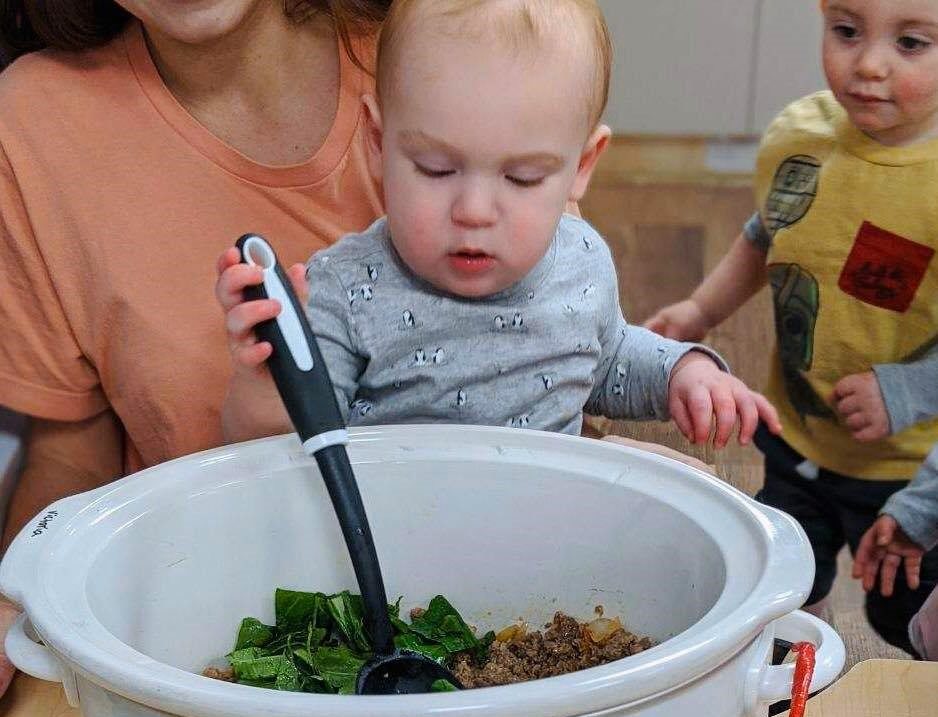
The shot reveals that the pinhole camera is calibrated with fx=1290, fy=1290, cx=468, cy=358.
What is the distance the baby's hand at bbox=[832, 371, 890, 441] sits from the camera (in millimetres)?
1271

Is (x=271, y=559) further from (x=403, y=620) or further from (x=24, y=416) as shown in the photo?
(x=24, y=416)

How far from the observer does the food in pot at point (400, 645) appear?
0.70 m

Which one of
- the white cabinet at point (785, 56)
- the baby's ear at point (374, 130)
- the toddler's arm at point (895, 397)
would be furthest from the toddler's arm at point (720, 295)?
the white cabinet at point (785, 56)

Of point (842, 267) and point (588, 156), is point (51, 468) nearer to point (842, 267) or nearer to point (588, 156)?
point (588, 156)

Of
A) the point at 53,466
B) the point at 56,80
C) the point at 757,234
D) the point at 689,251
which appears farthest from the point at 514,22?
the point at 689,251

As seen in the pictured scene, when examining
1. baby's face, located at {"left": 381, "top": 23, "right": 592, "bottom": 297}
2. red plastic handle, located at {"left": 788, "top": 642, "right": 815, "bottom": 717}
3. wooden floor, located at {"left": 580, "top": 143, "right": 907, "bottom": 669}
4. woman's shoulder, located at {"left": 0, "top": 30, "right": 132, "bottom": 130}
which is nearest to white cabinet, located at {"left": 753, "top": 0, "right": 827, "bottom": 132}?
wooden floor, located at {"left": 580, "top": 143, "right": 907, "bottom": 669}

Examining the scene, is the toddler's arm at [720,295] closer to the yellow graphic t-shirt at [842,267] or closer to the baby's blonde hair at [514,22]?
the yellow graphic t-shirt at [842,267]

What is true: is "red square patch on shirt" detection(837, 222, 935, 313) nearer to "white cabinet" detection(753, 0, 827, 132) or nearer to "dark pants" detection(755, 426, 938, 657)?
"dark pants" detection(755, 426, 938, 657)

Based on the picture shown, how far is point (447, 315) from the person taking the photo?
88 cm

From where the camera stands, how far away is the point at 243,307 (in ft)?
2.29

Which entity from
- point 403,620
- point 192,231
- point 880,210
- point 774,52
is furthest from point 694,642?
point 774,52

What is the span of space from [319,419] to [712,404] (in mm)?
310

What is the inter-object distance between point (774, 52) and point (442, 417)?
8.48ft

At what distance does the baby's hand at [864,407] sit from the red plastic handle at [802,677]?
0.74 metres
